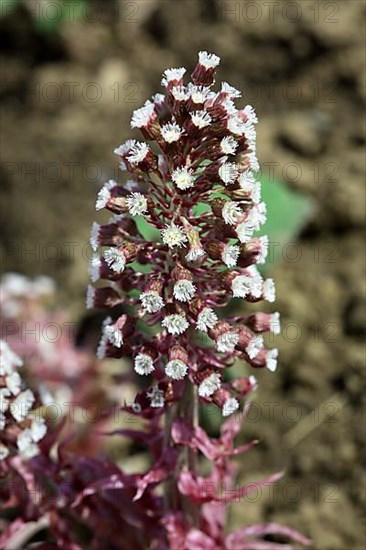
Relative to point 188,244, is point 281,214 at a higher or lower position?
higher

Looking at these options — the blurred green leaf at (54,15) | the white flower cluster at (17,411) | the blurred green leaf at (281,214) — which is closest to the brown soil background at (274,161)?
the blurred green leaf at (54,15)

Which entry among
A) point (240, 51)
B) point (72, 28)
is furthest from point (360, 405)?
point (72, 28)

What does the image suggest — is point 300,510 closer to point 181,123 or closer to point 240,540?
point 240,540

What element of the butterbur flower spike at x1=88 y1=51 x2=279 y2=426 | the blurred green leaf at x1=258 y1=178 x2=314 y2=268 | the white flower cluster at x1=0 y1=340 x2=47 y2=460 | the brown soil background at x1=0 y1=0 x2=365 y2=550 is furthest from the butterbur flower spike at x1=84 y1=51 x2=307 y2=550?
the blurred green leaf at x1=258 y1=178 x2=314 y2=268

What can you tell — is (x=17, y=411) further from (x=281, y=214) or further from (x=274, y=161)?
(x=274, y=161)

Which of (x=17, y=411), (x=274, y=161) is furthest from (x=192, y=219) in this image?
(x=274, y=161)

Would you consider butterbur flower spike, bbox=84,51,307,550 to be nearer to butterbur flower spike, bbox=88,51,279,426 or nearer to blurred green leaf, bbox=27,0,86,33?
butterbur flower spike, bbox=88,51,279,426
